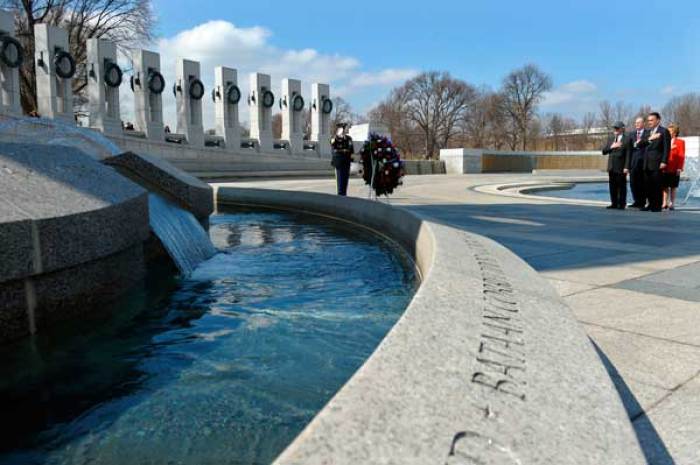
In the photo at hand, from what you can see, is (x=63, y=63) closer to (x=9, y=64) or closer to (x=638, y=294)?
(x=9, y=64)

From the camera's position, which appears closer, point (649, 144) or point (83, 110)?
point (649, 144)

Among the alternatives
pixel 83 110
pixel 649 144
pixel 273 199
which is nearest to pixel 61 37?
pixel 83 110

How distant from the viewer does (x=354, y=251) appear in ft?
20.8

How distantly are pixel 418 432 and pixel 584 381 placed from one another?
0.69 m

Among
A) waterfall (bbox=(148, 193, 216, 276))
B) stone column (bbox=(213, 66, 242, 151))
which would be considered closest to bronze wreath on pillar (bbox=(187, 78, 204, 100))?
stone column (bbox=(213, 66, 242, 151))

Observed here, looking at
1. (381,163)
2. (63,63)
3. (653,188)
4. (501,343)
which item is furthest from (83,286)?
(63,63)

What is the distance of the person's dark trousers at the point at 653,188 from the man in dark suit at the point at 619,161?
375mm

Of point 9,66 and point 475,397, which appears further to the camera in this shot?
point 9,66

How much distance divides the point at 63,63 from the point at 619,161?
24244 millimetres

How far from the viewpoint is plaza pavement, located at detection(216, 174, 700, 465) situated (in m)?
2.03

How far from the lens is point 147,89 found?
30.1 metres

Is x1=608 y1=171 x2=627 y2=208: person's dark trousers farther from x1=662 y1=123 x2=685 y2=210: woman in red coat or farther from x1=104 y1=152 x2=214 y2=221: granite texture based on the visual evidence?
x1=104 y1=152 x2=214 y2=221: granite texture

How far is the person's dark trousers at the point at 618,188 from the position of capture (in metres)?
10.8

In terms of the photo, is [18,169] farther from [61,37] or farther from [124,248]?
[61,37]
